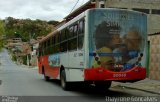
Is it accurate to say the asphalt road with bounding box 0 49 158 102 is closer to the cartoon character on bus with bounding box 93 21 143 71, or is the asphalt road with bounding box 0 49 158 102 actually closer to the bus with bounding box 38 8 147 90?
the bus with bounding box 38 8 147 90

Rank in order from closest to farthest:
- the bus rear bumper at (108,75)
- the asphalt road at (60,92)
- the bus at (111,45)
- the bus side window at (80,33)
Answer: the bus rear bumper at (108,75) < the bus at (111,45) < the bus side window at (80,33) < the asphalt road at (60,92)

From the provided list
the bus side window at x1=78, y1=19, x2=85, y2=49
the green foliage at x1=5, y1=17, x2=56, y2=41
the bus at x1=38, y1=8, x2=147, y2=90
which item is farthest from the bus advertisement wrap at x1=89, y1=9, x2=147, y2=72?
the green foliage at x1=5, y1=17, x2=56, y2=41

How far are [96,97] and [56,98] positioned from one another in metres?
1.59

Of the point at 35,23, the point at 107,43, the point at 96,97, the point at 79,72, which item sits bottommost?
the point at 96,97

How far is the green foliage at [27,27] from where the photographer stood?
144 meters

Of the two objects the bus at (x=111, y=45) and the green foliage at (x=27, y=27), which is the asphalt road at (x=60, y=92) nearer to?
the bus at (x=111, y=45)

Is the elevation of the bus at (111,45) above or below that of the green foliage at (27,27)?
below

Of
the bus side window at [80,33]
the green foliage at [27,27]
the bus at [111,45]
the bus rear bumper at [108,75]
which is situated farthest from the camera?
the green foliage at [27,27]

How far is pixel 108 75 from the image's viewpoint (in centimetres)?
1473

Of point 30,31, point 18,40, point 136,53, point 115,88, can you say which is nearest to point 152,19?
point 115,88

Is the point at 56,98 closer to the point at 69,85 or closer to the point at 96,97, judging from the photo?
the point at 96,97

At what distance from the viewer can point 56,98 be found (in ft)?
50.6

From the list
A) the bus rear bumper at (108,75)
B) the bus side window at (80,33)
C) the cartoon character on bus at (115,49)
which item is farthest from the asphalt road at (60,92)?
the bus side window at (80,33)

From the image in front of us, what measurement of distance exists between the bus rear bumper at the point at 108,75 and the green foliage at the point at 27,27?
383 ft
